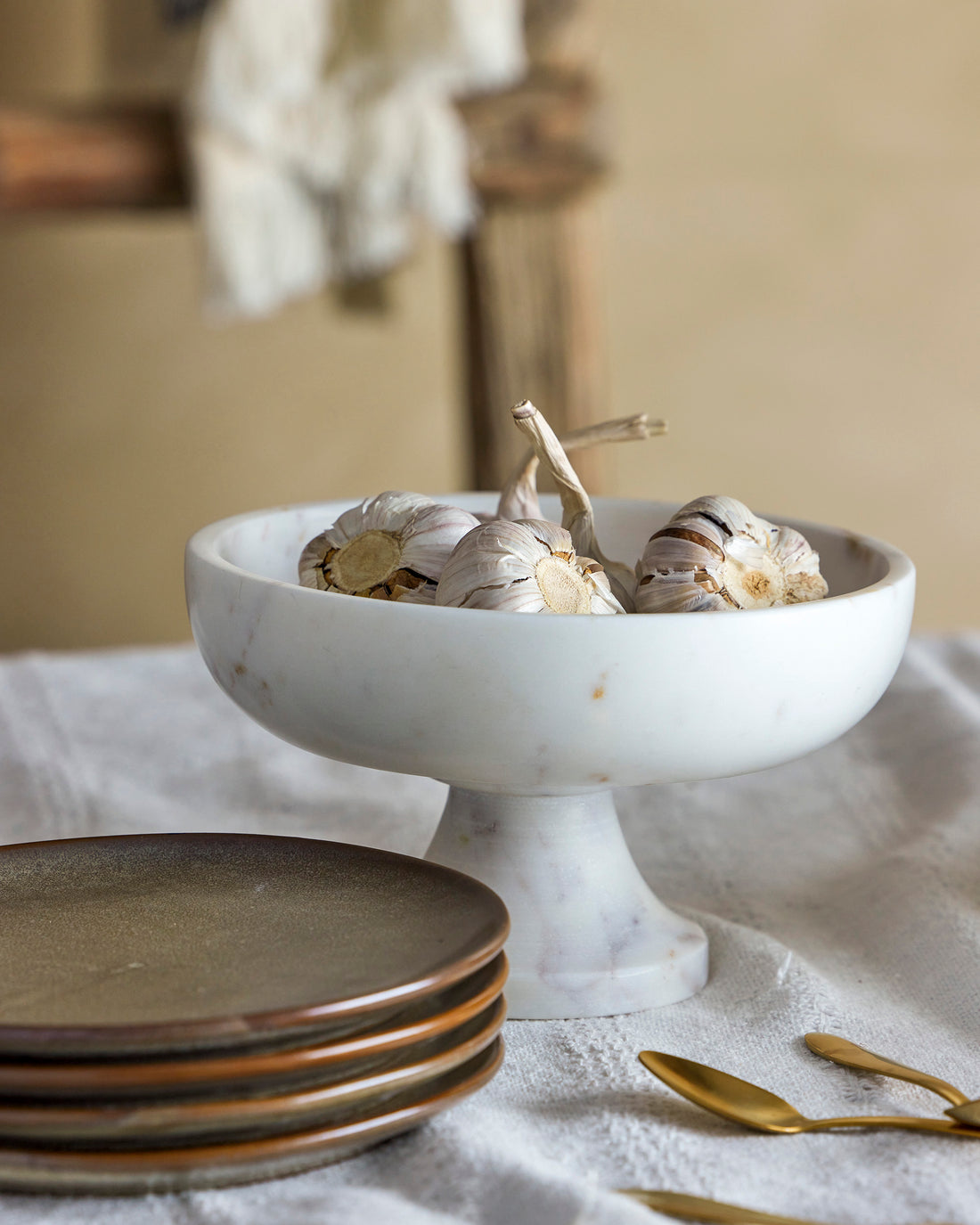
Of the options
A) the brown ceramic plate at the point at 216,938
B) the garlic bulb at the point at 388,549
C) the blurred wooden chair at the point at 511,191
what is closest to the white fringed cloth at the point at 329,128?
the blurred wooden chair at the point at 511,191

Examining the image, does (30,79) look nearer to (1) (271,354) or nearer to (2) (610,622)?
(1) (271,354)

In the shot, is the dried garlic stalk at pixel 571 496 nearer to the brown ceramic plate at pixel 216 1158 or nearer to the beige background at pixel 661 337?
the brown ceramic plate at pixel 216 1158

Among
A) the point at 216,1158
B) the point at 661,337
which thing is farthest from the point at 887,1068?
the point at 661,337

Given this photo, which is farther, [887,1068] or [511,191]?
[511,191]

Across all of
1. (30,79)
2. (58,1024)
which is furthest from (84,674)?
(30,79)

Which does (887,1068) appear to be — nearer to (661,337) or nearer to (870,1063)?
(870,1063)
